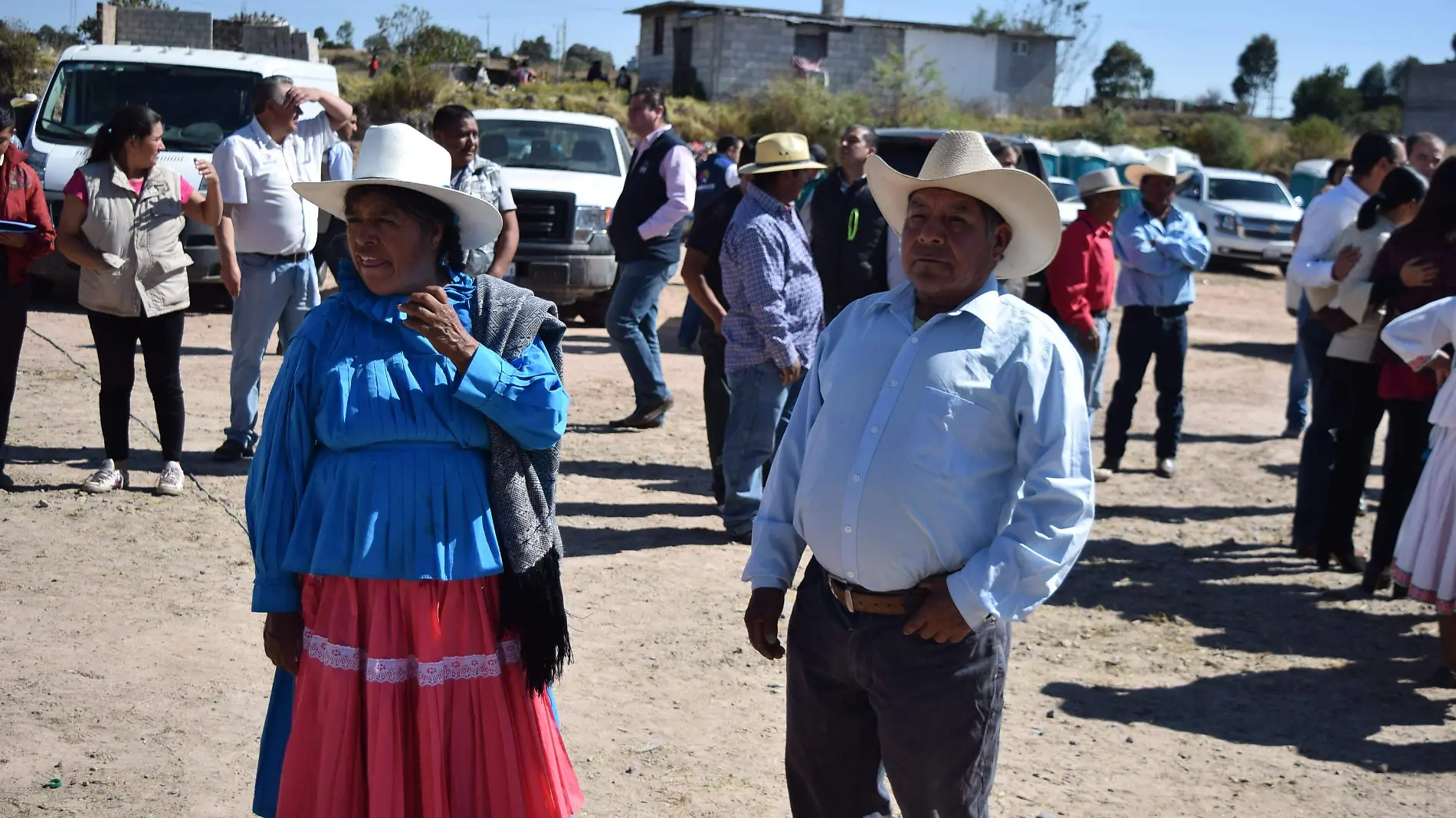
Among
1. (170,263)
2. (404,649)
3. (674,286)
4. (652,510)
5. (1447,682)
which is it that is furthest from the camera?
(674,286)

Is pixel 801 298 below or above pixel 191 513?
above

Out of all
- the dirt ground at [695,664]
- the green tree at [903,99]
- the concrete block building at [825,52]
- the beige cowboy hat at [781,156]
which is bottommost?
the dirt ground at [695,664]

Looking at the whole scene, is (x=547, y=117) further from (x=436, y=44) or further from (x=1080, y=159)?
(x=436, y=44)

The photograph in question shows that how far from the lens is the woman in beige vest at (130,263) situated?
6.95 metres

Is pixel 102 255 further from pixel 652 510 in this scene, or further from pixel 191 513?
pixel 652 510

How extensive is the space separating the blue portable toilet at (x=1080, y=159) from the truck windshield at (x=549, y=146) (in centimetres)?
1924

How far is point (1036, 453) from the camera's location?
2.90 meters

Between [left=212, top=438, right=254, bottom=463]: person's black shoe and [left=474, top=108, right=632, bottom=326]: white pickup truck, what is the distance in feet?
16.6

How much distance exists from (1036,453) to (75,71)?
13176 mm

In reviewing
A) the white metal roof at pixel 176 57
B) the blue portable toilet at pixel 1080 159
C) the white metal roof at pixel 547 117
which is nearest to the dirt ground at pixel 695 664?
the white metal roof at pixel 176 57

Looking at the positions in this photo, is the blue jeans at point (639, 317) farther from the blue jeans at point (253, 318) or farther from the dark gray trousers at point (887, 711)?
the dark gray trousers at point (887, 711)

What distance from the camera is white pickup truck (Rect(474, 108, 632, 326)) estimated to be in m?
13.5

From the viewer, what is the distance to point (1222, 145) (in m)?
45.6

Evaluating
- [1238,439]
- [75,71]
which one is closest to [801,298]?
[1238,439]
